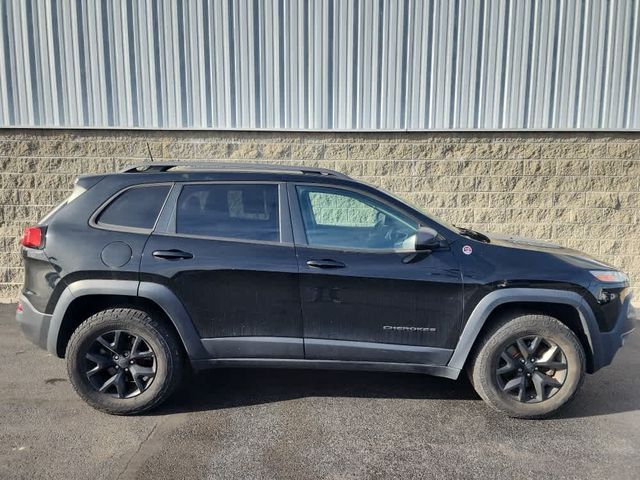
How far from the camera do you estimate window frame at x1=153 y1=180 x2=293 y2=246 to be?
3348 mm

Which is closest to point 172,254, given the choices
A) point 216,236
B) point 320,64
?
point 216,236

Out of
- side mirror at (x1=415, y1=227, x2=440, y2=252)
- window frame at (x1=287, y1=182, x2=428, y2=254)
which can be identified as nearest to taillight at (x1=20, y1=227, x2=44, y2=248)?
window frame at (x1=287, y1=182, x2=428, y2=254)

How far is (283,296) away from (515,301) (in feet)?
5.43

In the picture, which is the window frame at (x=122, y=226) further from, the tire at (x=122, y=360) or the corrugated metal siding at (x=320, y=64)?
the corrugated metal siding at (x=320, y=64)

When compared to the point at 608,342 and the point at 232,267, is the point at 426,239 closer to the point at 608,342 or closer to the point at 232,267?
the point at 232,267

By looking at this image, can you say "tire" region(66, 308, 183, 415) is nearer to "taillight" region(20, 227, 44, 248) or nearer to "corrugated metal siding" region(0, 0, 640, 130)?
"taillight" region(20, 227, 44, 248)

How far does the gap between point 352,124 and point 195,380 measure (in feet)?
13.0

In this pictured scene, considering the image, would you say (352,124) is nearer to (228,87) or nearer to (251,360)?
(228,87)

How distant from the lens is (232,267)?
3285 mm

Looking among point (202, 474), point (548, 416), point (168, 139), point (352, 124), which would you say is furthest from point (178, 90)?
point (548, 416)

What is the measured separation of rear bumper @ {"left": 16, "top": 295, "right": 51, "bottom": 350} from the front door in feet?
6.12

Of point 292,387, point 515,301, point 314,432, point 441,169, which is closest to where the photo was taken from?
point 314,432

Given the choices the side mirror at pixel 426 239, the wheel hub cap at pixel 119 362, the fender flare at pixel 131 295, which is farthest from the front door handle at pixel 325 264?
the wheel hub cap at pixel 119 362

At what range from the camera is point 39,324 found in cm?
335
